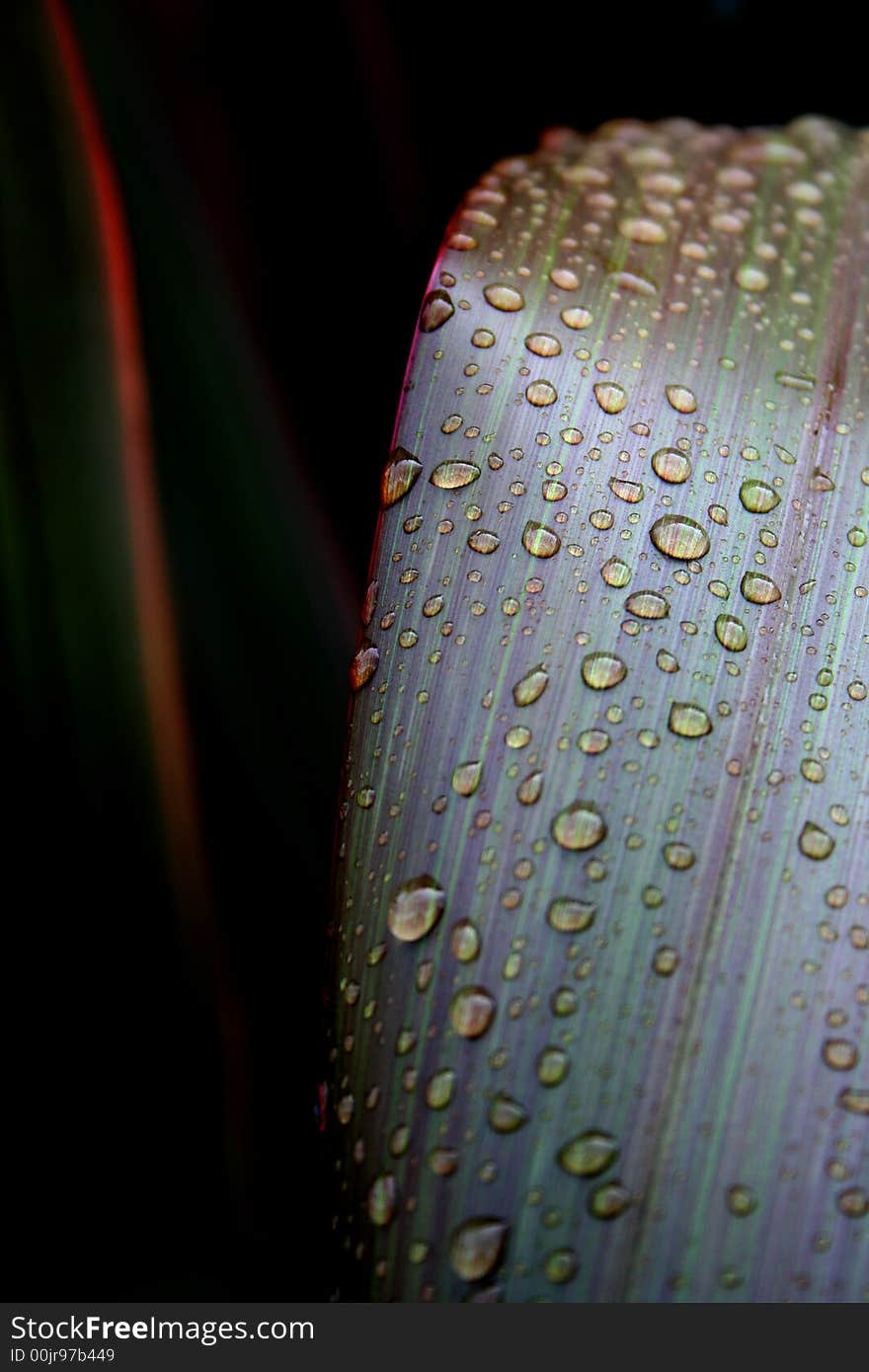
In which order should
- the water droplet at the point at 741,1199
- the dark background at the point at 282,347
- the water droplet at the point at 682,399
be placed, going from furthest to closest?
the dark background at the point at 282,347
the water droplet at the point at 682,399
the water droplet at the point at 741,1199

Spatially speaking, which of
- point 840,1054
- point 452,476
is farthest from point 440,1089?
point 452,476

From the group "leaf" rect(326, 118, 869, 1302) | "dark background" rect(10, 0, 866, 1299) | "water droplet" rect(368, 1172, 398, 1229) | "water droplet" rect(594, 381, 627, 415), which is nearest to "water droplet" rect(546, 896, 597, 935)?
"leaf" rect(326, 118, 869, 1302)

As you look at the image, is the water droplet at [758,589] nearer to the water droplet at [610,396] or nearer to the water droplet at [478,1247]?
the water droplet at [610,396]

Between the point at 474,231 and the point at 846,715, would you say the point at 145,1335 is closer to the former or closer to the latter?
the point at 846,715

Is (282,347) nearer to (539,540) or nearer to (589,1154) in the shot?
(539,540)

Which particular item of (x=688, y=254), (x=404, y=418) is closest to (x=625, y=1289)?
(x=404, y=418)

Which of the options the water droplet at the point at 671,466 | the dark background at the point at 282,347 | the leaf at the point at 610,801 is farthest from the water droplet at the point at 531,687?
the dark background at the point at 282,347
